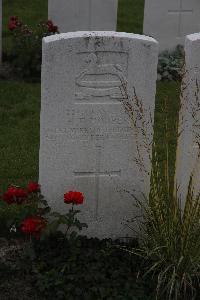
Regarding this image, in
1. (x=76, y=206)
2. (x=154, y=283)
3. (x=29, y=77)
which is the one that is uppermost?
(x=29, y=77)

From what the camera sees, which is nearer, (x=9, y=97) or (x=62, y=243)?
→ (x=62, y=243)

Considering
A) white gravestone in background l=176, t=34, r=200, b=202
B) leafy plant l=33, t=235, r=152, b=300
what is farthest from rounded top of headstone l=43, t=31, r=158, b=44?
leafy plant l=33, t=235, r=152, b=300

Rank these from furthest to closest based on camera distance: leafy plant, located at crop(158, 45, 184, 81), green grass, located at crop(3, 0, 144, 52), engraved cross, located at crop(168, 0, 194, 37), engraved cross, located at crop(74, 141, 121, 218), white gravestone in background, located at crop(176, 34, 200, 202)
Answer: green grass, located at crop(3, 0, 144, 52), engraved cross, located at crop(168, 0, 194, 37), leafy plant, located at crop(158, 45, 184, 81), engraved cross, located at crop(74, 141, 121, 218), white gravestone in background, located at crop(176, 34, 200, 202)

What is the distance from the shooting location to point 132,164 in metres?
5.00

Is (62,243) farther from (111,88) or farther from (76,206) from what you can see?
(111,88)

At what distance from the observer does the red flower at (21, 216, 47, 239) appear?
4617 millimetres

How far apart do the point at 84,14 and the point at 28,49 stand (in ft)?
2.84

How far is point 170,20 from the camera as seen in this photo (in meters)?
9.29

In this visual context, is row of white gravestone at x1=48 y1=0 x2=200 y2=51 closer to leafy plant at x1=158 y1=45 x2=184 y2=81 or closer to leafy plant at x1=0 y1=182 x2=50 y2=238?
leafy plant at x1=158 y1=45 x2=184 y2=81

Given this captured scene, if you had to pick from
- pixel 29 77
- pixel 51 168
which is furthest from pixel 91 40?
pixel 29 77

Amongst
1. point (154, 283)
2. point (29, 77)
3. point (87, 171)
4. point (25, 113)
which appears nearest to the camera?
Answer: point (154, 283)

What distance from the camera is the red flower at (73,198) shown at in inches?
183

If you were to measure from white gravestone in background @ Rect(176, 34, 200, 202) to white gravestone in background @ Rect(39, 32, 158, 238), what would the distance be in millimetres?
215

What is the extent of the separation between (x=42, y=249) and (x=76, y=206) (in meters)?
0.37
